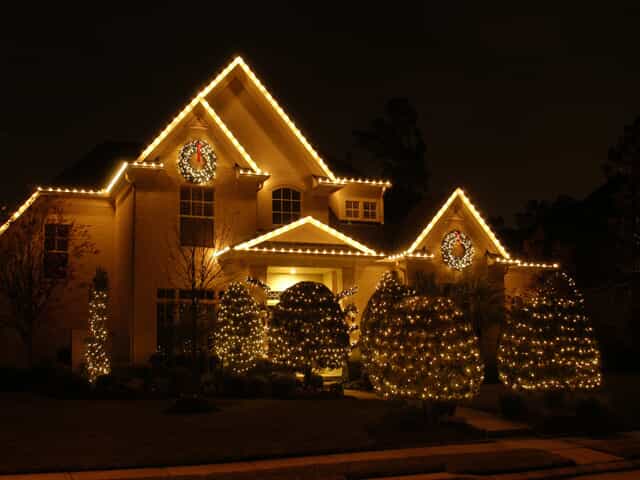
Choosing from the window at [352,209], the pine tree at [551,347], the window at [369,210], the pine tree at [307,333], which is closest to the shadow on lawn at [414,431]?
the pine tree at [551,347]

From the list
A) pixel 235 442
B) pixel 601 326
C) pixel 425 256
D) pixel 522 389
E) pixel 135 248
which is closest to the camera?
pixel 235 442

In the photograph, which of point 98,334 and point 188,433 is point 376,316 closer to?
point 188,433

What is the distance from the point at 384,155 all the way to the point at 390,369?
126 ft

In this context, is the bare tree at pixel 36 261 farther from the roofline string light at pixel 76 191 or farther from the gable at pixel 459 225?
the gable at pixel 459 225

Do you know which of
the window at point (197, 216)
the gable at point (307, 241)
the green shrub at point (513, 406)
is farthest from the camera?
the window at point (197, 216)

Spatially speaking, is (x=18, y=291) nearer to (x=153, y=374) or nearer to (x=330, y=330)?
(x=153, y=374)

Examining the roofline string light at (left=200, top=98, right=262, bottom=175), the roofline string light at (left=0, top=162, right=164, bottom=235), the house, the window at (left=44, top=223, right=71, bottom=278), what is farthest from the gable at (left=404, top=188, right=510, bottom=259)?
the window at (left=44, top=223, right=71, bottom=278)

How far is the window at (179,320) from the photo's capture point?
2138 centimetres

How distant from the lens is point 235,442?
1220cm

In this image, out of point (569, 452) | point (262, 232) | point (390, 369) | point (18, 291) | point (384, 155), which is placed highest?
point (384, 155)

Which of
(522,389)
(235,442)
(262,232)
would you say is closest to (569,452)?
(522,389)

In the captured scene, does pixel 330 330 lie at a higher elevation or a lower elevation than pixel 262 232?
lower

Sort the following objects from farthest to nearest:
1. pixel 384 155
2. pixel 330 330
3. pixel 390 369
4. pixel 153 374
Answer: pixel 384 155, pixel 153 374, pixel 330 330, pixel 390 369

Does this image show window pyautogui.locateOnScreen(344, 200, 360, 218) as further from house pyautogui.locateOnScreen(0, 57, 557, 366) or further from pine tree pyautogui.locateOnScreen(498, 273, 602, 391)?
pine tree pyautogui.locateOnScreen(498, 273, 602, 391)
